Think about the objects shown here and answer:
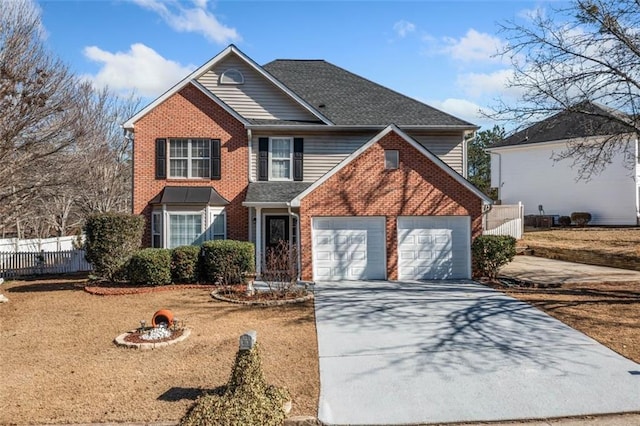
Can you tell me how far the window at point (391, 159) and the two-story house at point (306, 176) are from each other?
3 centimetres

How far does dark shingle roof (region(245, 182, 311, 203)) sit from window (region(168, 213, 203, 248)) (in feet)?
7.03

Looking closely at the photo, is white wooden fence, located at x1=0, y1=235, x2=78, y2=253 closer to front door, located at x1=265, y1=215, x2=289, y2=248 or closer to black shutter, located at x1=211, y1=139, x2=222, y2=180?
black shutter, located at x1=211, y1=139, x2=222, y2=180

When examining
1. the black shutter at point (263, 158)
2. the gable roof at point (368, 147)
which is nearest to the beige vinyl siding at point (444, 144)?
the gable roof at point (368, 147)

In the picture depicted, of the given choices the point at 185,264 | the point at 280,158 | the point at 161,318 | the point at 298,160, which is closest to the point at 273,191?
the point at 280,158

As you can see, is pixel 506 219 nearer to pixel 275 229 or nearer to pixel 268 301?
pixel 275 229

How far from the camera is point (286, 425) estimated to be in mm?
5375

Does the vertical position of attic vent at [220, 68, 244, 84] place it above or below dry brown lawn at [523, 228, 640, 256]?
above

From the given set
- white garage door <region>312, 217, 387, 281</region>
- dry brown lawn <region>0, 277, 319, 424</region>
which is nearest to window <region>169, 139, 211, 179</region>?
white garage door <region>312, 217, 387, 281</region>

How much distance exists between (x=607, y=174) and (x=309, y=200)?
23471mm

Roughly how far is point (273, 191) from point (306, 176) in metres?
1.65

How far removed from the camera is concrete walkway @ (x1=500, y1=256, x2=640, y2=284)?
49.2 ft

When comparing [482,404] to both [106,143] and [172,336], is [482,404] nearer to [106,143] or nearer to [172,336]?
[172,336]

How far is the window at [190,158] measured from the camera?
17.3 metres

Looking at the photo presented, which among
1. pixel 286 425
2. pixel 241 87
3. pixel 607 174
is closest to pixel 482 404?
pixel 286 425
